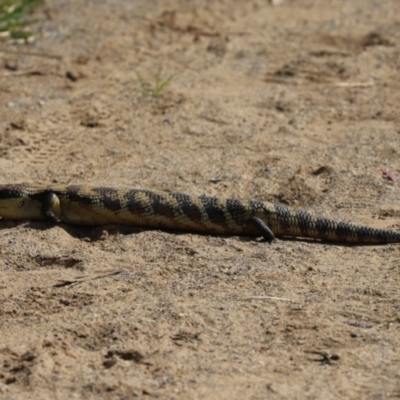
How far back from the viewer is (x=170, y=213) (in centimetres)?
768

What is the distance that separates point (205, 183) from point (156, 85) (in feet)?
7.91

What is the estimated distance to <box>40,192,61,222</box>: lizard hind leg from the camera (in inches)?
310

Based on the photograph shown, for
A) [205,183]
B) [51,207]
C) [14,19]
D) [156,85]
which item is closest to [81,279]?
[51,207]

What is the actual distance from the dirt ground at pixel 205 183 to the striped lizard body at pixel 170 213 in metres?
0.11

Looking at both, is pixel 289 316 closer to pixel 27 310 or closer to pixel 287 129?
pixel 27 310

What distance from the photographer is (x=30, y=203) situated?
7.98 meters

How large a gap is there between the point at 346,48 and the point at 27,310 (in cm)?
694

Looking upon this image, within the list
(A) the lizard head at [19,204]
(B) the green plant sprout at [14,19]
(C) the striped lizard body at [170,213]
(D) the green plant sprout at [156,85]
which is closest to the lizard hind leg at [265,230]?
(C) the striped lizard body at [170,213]

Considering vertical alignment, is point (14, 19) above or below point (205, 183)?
above

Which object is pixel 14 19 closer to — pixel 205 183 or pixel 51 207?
pixel 205 183

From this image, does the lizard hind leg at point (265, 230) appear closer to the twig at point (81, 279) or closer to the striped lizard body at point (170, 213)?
the striped lizard body at point (170, 213)

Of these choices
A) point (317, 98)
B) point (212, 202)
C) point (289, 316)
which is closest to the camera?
point (289, 316)

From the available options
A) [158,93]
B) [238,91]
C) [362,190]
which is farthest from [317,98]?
[362,190]

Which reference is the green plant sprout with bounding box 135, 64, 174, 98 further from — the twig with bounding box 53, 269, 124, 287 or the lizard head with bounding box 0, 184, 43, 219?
the twig with bounding box 53, 269, 124, 287
